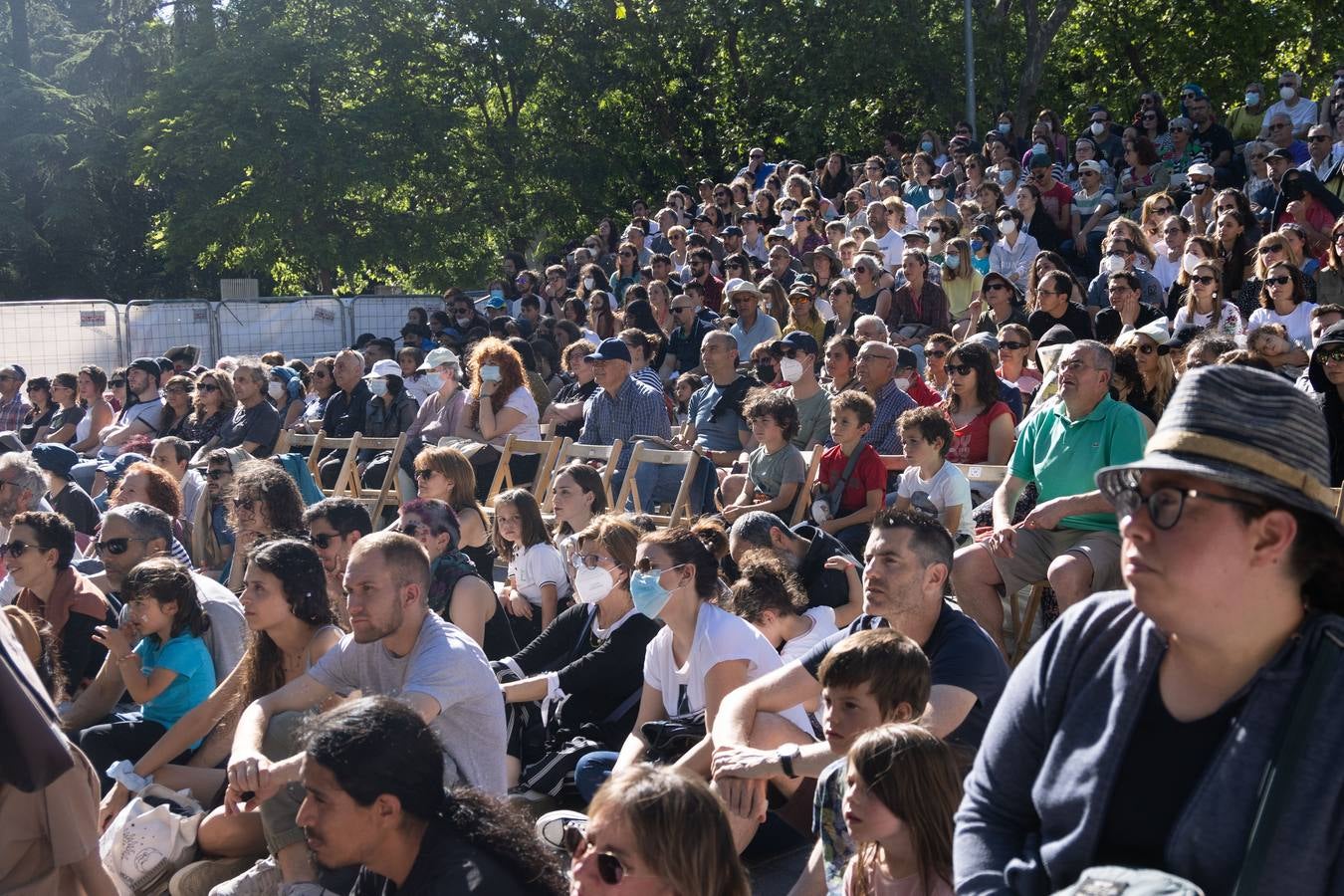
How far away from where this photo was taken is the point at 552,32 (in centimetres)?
2736

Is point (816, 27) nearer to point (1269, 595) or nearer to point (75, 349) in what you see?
point (75, 349)

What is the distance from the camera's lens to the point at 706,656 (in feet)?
Answer: 16.8

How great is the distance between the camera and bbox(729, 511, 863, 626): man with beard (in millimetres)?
6461

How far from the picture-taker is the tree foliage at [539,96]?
2427 cm

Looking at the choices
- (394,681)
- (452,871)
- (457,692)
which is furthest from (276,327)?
(452,871)

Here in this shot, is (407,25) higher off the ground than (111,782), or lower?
higher

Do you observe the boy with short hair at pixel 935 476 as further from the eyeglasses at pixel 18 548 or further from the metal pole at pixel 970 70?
the metal pole at pixel 970 70

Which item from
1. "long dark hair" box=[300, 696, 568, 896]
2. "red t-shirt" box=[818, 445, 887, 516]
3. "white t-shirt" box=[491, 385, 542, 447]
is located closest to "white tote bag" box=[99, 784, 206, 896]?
"long dark hair" box=[300, 696, 568, 896]

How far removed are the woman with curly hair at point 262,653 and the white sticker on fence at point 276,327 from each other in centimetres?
1314

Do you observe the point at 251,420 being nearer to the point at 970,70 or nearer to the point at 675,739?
the point at 675,739

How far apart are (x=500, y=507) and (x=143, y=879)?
10.6ft

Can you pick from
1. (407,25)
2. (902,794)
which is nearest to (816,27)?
(407,25)

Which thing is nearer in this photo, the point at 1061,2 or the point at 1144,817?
the point at 1144,817

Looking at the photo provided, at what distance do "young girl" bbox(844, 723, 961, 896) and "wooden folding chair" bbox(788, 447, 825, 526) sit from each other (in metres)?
5.34
